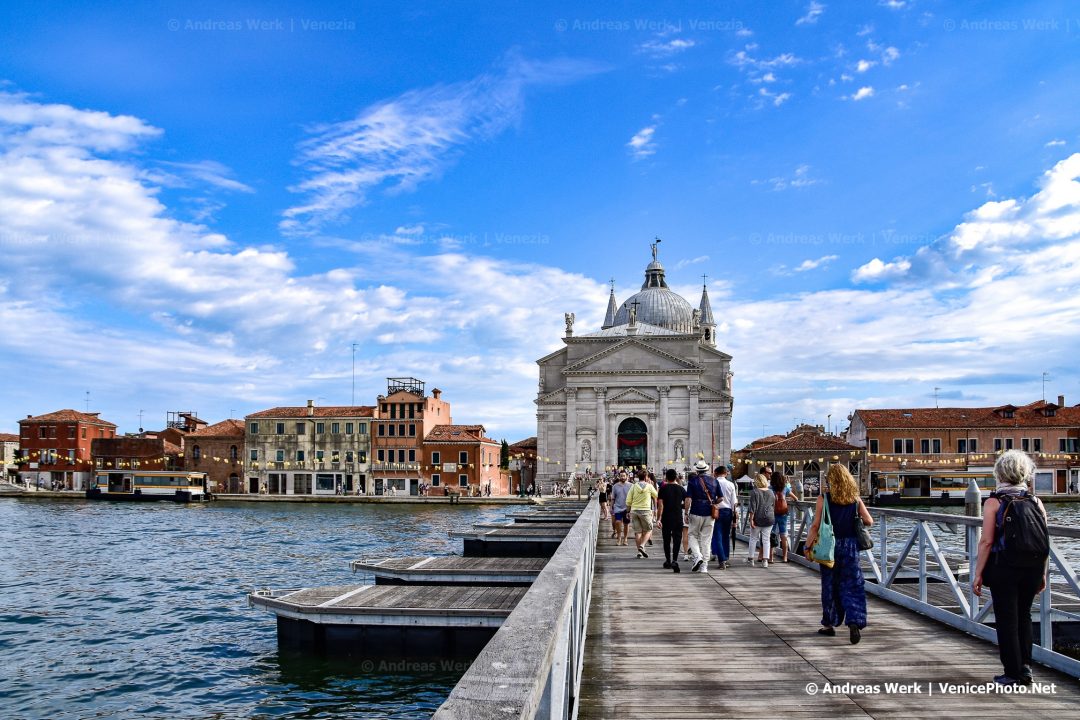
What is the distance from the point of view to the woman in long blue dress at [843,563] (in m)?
8.23

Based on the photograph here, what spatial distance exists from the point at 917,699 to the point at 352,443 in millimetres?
73388

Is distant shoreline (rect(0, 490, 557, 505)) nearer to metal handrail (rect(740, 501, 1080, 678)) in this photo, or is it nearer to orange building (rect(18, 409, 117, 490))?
orange building (rect(18, 409, 117, 490))

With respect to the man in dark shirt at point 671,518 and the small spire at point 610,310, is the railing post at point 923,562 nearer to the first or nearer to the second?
the man in dark shirt at point 671,518

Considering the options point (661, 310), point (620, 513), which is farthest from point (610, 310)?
point (620, 513)

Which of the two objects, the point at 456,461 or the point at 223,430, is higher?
the point at 223,430

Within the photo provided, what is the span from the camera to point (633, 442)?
75938 mm

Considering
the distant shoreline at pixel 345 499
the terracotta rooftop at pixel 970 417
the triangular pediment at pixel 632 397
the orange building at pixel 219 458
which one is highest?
the triangular pediment at pixel 632 397

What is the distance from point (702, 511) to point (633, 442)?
6245 centimetres

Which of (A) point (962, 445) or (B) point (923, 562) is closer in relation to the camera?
(B) point (923, 562)

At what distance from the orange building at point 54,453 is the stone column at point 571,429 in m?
47.0

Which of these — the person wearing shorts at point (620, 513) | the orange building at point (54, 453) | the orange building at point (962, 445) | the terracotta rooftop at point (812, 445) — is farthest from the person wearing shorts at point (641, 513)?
the orange building at point (54, 453)

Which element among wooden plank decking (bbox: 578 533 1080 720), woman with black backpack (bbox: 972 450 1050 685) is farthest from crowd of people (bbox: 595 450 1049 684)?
wooden plank decking (bbox: 578 533 1080 720)

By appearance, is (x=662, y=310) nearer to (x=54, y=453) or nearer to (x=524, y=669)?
(x=54, y=453)

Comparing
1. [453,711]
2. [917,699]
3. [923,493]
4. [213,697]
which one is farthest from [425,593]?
[923,493]
